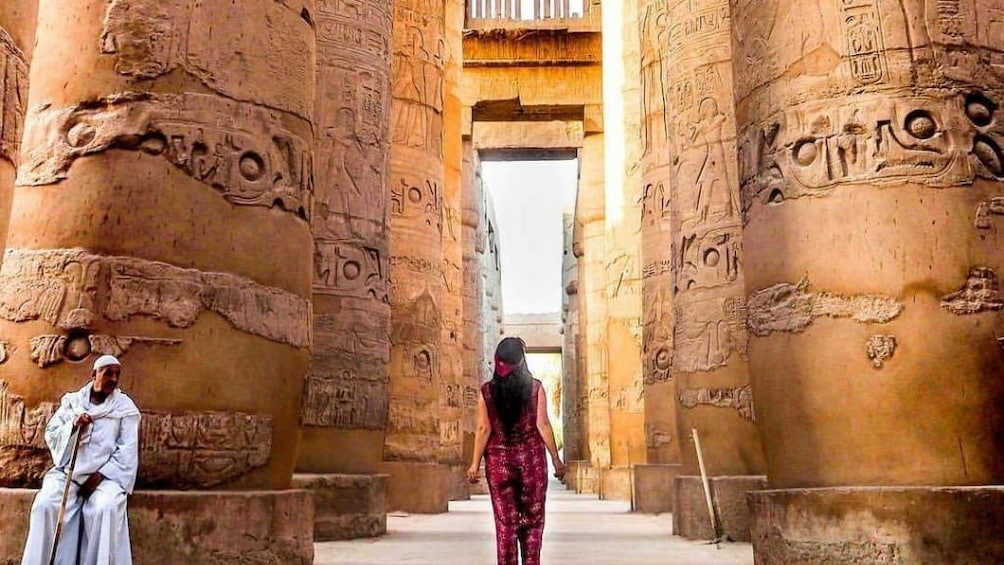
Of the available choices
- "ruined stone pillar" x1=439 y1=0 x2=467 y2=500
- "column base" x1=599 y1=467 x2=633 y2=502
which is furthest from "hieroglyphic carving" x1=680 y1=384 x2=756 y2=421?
"ruined stone pillar" x1=439 y1=0 x2=467 y2=500

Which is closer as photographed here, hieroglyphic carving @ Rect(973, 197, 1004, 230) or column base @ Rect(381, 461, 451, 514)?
hieroglyphic carving @ Rect(973, 197, 1004, 230)

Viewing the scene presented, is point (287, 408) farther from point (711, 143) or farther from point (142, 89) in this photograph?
point (711, 143)

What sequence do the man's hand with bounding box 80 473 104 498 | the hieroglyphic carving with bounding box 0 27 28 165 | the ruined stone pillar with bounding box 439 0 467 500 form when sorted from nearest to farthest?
the hieroglyphic carving with bounding box 0 27 28 165, the man's hand with bounding box 80 473 104 498, the ruined stone pillar with bounding box 439 0 467 500

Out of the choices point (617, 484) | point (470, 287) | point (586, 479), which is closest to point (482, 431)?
point (617, 484)

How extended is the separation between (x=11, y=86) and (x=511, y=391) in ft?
8.09

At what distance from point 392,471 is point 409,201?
312 cm

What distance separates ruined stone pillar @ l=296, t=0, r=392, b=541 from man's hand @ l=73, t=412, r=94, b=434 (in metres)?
3.93

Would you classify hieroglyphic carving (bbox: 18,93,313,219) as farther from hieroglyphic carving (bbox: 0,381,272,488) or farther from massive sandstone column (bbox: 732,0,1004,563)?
massive sandstone column (bbox: 732,0,1004,563)

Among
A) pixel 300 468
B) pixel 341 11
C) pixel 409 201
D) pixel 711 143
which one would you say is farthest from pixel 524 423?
pixel 409 201

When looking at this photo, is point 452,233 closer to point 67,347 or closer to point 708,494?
point 708,494

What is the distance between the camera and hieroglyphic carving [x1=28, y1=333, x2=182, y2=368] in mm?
4094

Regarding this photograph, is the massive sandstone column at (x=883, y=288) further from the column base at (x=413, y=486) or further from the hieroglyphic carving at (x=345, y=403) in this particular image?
the column base at (x=413, y=486)

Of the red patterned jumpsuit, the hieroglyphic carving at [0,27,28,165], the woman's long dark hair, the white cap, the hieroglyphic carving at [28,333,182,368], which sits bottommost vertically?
the red patterned jumpsuit

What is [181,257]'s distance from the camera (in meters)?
4.29
